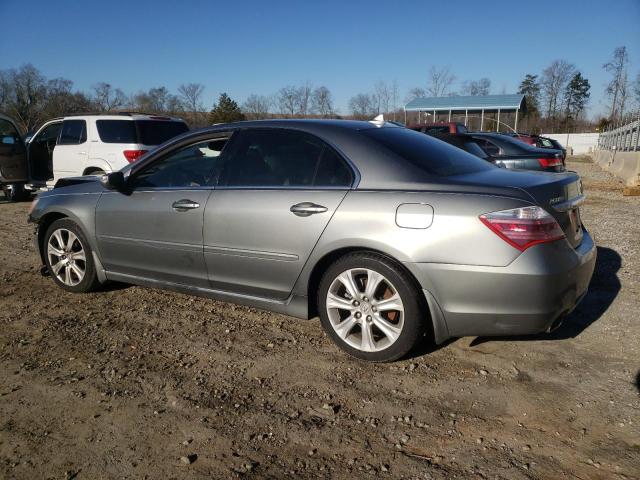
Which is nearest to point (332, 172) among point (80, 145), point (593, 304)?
point (593, 304)

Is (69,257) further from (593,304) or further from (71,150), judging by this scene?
(71,150)

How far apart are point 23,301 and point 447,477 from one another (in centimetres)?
409

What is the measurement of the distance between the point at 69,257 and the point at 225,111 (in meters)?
37.4

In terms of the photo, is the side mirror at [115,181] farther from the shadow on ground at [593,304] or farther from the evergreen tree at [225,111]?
the evergreen tree at [225,111]

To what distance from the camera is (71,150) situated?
9.58 m

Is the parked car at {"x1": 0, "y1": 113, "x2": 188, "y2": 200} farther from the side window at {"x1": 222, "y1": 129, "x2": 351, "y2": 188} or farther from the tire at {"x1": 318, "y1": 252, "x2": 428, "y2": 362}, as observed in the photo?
the tire at {"x1": 318, "y1": 252, "x2": 428, "y2": 362}

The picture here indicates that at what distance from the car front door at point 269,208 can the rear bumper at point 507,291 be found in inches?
31.8

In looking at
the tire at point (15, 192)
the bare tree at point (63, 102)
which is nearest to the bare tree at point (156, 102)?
the bare tree at point (63, 102)

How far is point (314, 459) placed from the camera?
238 centimetres

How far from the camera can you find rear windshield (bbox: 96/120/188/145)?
906 centimetres

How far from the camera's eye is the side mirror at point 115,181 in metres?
4.26

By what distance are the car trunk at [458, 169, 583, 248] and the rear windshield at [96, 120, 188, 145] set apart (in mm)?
7171

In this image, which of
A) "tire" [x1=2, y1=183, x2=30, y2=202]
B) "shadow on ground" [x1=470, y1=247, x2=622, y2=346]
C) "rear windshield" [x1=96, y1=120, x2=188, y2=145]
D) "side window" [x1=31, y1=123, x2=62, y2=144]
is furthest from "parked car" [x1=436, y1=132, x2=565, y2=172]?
"tire" [x1=2, y1=183, x2=30, y2=202]

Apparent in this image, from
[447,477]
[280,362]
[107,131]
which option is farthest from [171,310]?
[107,131]
